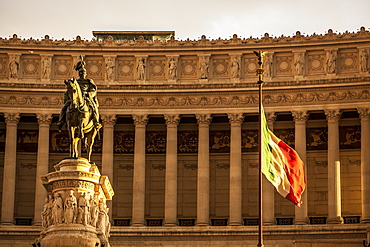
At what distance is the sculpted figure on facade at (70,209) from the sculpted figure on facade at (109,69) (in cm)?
3917

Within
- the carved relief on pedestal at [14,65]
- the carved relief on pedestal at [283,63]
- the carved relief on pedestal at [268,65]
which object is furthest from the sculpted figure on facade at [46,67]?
the carved relief on pedestal at [283,63]

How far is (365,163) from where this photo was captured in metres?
79.1

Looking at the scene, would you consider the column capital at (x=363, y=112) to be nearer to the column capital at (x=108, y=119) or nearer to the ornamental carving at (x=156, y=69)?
the ornamental carving at (x=156, y=69)

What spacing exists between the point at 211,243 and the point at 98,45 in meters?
16.4

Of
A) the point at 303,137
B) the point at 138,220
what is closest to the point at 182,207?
the point at 138,220

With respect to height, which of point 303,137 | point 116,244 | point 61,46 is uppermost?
point 61,46

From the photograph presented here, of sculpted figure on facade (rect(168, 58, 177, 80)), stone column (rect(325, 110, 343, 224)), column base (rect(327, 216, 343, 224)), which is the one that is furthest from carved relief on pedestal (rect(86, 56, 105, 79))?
column base (rect(327, 216, 343, 224))

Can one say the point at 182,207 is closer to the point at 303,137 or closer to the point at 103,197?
the point at 303,137

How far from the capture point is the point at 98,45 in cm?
8338

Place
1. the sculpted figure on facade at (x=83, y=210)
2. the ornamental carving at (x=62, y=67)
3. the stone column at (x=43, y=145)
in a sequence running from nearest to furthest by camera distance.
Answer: the sculpted figure on facade at (x=83, y=210)
the stone column at (x=43, y=145)
the ornamental carving at (x=62, y=67)

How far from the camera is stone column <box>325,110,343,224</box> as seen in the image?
258ft

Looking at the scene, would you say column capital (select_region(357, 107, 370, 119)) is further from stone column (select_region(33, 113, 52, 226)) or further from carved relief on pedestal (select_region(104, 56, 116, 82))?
stone column (select_region(33, 113, 52, 226))

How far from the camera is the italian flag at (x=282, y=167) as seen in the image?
148 ft

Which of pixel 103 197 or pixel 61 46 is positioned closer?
pixel 103 197
